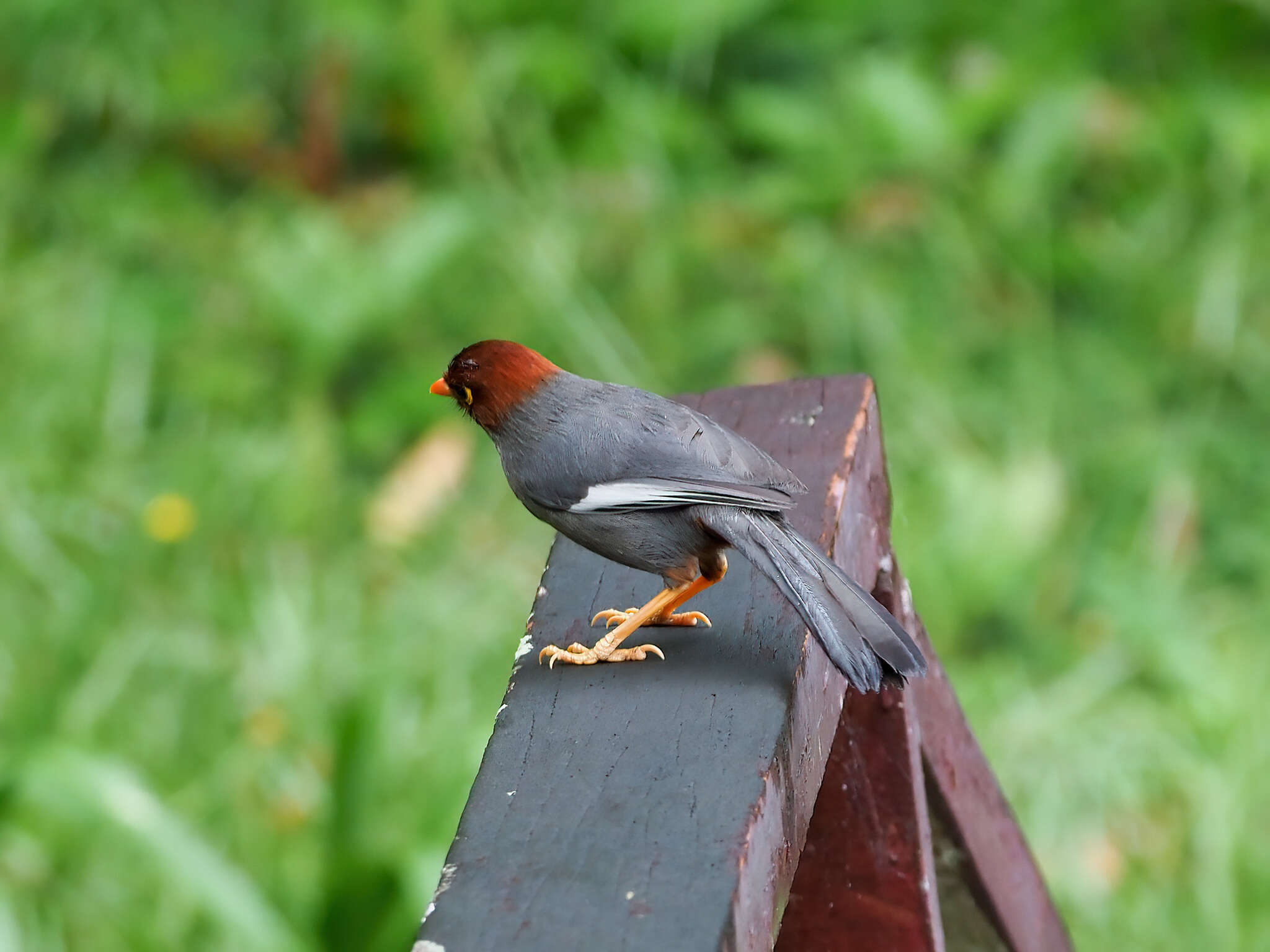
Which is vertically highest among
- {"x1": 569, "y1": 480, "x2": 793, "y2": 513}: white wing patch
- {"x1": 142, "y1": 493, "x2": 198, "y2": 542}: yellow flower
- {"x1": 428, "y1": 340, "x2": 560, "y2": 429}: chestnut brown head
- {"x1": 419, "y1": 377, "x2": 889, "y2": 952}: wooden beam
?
{"x1": 142, "y1": 493, "x2": 198, "y2": 542}: yellow flower

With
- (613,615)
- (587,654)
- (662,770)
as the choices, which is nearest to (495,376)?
(613,615)

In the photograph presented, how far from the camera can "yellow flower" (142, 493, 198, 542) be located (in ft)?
13.8

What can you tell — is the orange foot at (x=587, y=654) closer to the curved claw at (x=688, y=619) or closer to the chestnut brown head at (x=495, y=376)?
the curved claw at (x=688, y=619)

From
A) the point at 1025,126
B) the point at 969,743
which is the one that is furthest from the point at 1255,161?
the point at 969,743

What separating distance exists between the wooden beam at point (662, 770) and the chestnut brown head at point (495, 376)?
221 millimetres

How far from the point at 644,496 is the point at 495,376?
28 centimetres

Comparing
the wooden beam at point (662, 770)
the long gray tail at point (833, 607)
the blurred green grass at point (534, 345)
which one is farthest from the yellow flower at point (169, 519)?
the long gray tail at point (833, 607)

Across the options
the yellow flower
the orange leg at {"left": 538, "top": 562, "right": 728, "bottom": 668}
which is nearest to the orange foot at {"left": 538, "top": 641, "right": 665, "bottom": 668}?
the orange leg at {"left": 538, "top": 562, "right": 728, "bottom": 668}

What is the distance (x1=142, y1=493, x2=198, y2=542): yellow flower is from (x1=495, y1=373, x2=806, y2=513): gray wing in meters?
2.49

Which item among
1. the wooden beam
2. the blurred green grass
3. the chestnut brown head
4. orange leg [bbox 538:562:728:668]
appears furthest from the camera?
the blurred green grass

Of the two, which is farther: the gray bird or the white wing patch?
the white wing patch

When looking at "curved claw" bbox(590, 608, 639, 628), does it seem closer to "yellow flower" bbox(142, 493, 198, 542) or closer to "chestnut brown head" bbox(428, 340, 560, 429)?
"chestnut brown head" bbox(428, 340, 560, 429)

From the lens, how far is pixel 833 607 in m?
1.61

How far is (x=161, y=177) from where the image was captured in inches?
221
